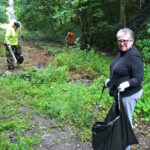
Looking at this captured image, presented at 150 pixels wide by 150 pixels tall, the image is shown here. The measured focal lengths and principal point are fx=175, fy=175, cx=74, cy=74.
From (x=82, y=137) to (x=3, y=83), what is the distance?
3.25 m

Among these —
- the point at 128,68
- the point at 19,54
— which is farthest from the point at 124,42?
the point at 19,54

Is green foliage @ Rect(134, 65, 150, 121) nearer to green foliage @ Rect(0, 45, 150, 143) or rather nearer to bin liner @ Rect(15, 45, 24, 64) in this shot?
green foliage @ Rect(0, 45, 150, 143)

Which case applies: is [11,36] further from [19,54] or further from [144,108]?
[144,108]

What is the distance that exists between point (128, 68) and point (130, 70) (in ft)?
0.13

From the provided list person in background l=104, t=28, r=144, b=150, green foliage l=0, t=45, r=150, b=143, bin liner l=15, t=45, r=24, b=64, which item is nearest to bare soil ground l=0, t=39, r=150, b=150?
green foliage l=0, t=45, r=150, b=143

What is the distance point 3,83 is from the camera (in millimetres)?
5449

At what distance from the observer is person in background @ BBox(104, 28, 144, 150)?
7.88 ft

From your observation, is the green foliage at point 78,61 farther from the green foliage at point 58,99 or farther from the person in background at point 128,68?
the person in background at point 128,68

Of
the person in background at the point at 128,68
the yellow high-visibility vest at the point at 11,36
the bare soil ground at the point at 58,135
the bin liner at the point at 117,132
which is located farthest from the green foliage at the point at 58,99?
the person in background at the point at 128,68

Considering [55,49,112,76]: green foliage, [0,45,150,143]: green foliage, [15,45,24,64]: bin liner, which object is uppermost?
[15,45,24,64]: bin liner

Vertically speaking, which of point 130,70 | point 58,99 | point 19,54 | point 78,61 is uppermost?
point 19,54

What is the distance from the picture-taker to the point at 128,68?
8.05ft

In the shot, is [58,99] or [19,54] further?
[19,54]

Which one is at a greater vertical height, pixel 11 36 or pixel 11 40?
pixel 11 36
